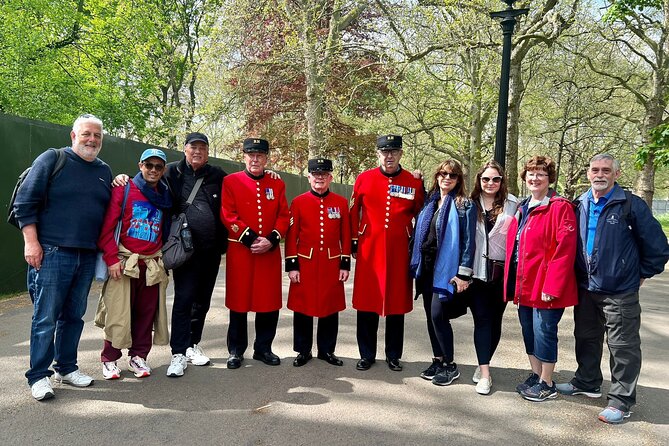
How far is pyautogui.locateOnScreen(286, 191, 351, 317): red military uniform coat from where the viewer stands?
4.37 metres

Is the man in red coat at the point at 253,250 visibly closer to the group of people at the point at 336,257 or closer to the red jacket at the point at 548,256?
the group of people at the point at 336,257

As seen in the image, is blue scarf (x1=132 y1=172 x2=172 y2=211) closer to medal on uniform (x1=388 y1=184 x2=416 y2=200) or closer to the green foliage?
medal on uniform (x1=388 y1=184 x2=416 y2=200)

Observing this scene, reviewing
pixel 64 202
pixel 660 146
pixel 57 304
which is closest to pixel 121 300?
pixel 57 304

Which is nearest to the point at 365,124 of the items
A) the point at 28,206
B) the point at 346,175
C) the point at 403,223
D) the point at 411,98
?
the point at 411,98

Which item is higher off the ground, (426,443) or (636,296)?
(636,296)

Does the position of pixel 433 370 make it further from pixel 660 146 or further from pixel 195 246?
pixel 660 146

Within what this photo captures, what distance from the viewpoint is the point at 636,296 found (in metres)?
3.52

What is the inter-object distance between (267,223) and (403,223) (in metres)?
1.25

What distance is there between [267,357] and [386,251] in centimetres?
147

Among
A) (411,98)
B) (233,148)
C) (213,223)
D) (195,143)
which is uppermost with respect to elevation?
(411,98)

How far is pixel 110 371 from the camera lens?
12.9 ft

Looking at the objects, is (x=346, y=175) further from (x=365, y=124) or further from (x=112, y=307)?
(x=112, y=307)

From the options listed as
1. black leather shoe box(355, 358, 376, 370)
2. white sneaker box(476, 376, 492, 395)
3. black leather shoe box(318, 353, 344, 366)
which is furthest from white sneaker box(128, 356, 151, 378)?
white sneaker box(476, 376, 492, 395)

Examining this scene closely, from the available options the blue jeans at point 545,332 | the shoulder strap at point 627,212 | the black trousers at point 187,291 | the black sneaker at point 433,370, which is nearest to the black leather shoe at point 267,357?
the black trousers at point 187,291
